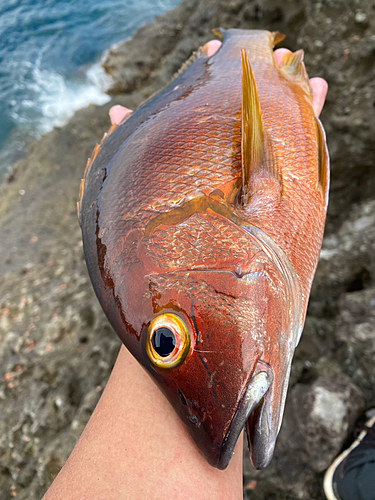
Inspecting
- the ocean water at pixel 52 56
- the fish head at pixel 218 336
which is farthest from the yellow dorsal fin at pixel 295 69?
the ocean water at pixel 52 56

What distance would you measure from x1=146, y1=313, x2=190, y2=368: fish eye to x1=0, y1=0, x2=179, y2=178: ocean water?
7.97 meters

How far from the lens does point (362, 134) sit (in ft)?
8.77

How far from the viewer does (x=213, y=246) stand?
104cm

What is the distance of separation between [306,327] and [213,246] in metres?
1.48

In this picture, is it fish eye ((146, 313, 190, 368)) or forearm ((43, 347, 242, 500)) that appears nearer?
fish eye ((146, 313, 190, 368))

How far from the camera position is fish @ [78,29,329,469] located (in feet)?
3.10

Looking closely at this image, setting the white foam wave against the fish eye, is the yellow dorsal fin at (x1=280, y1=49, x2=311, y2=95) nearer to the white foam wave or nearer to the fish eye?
the fish eye

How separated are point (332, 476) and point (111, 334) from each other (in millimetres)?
1744

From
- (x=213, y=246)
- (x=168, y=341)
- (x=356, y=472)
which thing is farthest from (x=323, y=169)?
(x=356, y=472)

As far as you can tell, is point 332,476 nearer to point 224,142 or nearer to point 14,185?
point 224,142

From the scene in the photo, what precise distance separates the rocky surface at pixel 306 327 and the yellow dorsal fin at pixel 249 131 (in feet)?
4.42

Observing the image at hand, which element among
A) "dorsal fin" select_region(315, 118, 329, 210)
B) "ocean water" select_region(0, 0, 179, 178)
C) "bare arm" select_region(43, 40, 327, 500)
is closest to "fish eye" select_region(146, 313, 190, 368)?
"bare arm" select_region(43, 40, 327, 500)

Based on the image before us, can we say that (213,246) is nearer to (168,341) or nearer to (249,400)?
(168,341)

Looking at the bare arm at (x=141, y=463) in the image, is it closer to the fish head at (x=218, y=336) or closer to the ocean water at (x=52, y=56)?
the fish head at (x=218, y=336)
